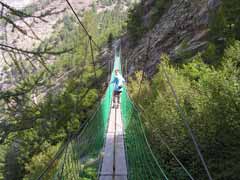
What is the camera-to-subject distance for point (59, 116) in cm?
269

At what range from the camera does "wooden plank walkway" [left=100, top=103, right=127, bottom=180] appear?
495cm

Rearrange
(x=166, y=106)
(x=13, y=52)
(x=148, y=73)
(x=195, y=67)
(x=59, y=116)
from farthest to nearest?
(x=148, y=73)
(x=195, y=67)
(x=166, y=106)
(x=59, y=116)
(x=13, y=52)

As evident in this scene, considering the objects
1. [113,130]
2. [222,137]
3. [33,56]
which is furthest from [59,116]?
[113,130]

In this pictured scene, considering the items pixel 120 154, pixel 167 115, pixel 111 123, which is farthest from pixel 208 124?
pixel 111 123

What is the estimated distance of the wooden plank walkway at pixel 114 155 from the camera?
495 centimetres

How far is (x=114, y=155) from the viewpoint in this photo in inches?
231

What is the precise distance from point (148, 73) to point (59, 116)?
37.7ft

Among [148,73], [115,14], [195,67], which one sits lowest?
[195,67]

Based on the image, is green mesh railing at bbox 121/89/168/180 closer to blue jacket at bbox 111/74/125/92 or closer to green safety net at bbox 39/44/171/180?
green safety net at bbox 39/44/171/180

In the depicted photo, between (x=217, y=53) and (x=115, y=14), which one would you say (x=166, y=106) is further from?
(x=115, y=14)

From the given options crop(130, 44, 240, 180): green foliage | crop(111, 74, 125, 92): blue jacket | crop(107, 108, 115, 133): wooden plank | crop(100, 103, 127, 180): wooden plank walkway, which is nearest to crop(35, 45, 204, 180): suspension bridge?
crop(100, 103, 127, 180): wooden plank walkway

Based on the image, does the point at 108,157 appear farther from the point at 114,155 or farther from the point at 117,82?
the point at 117,82

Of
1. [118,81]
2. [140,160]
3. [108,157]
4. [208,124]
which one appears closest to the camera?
[208,124]

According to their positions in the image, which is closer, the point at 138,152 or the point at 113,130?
the point at 138,152
